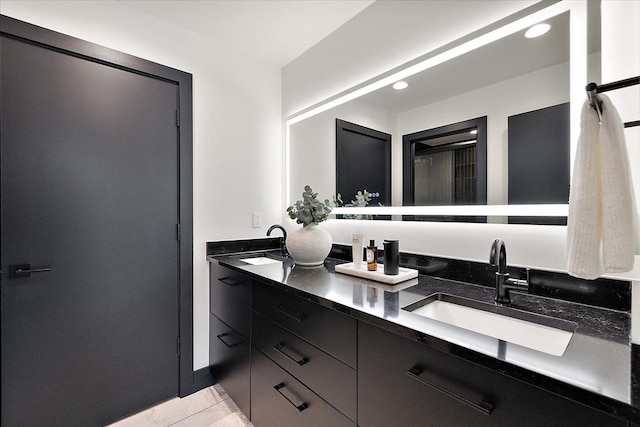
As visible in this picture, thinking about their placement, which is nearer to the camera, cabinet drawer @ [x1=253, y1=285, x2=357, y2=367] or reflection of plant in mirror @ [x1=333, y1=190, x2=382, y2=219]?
cabinet drawer @ [x1=253, y1=285, x2=357, y2=367]

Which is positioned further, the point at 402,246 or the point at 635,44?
the point at 402,246

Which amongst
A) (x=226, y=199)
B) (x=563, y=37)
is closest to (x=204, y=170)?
(x=226, y=199)

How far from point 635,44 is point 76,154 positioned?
2.32m

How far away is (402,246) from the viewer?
1658 millimetres

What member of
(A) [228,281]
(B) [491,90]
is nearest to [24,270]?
(A) [228,281]

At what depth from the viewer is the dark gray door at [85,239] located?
147cm

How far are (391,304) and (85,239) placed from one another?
5.40ft

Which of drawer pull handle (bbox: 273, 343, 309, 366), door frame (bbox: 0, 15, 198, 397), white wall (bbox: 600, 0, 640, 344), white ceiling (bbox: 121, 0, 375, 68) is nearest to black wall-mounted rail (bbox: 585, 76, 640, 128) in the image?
white wall (bbox: 600, 0, 640, 344)

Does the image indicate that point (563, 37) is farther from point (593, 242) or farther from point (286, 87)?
point (286, 87)

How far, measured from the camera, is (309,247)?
1.77 m

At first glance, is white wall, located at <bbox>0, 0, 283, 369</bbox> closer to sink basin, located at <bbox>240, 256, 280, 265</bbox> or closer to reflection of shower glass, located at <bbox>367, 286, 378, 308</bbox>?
sink basin, located at <bbox>240, 256, 280, 265</bbox>

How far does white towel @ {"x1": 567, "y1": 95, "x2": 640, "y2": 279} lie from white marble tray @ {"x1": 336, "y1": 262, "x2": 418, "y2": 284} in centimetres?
70

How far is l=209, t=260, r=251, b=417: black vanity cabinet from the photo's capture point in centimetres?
166

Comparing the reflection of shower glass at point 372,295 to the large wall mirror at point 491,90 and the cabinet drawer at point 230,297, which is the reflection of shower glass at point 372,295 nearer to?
the large wall mirror at point 491,90
